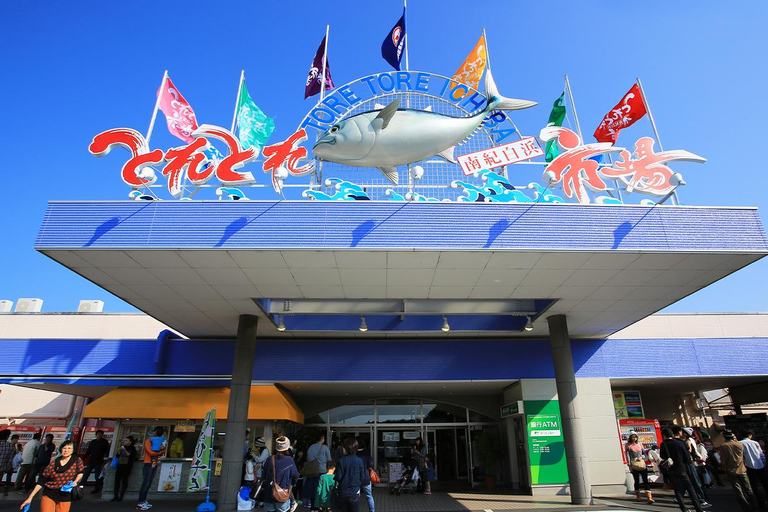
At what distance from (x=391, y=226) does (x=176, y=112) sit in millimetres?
5542

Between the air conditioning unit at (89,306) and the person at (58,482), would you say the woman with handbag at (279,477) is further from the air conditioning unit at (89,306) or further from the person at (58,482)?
the air conditioning unit at (89,306)

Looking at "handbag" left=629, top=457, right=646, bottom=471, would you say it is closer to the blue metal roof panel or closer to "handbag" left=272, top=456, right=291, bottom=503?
the blue metal roof panel

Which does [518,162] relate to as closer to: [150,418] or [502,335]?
[502,335]

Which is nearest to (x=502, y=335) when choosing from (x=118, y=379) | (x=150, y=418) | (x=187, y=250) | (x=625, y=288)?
(x=625, y=288)

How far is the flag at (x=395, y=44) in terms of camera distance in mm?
12289

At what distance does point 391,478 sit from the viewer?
570 inches

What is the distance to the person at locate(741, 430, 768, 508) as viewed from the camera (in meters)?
8.09

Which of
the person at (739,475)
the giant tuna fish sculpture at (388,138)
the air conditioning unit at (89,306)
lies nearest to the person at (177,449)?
the air conditioning unit at (89,306)

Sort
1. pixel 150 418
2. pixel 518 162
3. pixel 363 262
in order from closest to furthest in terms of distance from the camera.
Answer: pixel 363 262
pixel 518 162
pixel 150 418

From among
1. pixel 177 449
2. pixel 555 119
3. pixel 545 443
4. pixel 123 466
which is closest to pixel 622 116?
pixel 555 119

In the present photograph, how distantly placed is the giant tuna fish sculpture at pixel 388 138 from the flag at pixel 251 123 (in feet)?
5.92

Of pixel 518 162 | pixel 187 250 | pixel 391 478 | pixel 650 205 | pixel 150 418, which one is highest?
pixel 518 162

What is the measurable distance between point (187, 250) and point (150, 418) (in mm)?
7042

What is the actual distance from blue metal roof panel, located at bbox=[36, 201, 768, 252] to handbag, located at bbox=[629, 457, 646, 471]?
607 centimetres
